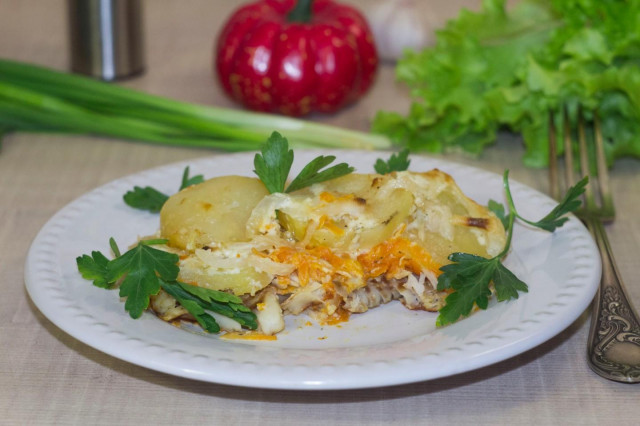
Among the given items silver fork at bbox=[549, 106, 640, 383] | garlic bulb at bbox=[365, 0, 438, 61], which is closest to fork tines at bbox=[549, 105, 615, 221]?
silver fork at bbox=[549, 106, 640, 383]

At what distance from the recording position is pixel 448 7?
422 cm

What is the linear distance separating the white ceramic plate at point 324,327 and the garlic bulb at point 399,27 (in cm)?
157

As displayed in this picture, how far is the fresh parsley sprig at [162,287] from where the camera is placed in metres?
1.65

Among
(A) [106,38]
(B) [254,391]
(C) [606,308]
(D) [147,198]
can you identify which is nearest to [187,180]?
(D) [147,198]

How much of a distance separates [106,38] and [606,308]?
2.27 m

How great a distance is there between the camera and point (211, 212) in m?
1.83

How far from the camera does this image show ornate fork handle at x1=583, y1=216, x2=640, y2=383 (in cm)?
165

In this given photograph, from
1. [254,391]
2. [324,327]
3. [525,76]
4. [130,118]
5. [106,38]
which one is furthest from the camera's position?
[106,38]

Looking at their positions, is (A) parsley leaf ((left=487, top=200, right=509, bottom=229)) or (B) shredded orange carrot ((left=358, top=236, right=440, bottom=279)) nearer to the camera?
(B) shredded orange carrot ((left=358, top=236, right=440, bottom=279))

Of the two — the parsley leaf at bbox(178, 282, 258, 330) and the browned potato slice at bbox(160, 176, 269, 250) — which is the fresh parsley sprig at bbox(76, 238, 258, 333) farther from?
the browned potato slice at bbox(160, 176, 269, 250)

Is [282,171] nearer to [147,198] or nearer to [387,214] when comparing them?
[387,214]

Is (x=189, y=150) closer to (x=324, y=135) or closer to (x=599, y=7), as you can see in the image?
(x=324, y=135)

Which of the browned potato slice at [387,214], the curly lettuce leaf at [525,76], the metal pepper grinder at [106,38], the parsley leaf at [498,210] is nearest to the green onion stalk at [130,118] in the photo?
the curly lettuce leaf at [525,76]

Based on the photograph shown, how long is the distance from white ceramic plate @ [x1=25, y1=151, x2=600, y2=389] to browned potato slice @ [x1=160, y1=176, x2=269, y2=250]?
0.18 metres
